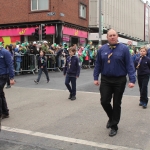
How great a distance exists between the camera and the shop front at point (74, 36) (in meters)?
24.5

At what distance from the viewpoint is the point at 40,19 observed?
24.0 m

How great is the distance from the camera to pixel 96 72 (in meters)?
4.96

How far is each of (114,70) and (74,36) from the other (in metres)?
22.3

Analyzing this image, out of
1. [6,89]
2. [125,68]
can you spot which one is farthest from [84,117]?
[6,89]

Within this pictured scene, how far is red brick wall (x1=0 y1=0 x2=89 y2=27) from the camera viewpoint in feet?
76.5

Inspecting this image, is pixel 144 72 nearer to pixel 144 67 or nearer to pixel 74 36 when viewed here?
pixel 144 67

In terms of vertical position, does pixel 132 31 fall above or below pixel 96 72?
above

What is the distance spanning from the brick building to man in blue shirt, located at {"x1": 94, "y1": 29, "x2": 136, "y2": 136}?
62.0 feet

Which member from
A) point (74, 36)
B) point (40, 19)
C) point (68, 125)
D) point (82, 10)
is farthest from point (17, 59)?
point (82, 10)

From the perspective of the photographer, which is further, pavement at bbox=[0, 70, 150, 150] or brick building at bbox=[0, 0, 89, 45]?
brick building at bbox=[0, 0, 89, 45]

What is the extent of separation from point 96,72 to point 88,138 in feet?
4.07

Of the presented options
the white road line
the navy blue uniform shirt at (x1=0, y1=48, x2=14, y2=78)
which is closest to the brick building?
the navy blue uniform shirt at (x1=0, y1=48, x2=14, y2=78)

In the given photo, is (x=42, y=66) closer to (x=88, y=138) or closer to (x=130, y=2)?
(x=88, y=138)

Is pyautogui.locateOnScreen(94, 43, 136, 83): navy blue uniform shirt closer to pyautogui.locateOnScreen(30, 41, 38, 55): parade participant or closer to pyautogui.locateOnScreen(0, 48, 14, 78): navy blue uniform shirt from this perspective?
pyautogui.locateOnScreen(0, 48, 14, 78): navy blue uniform shirt
